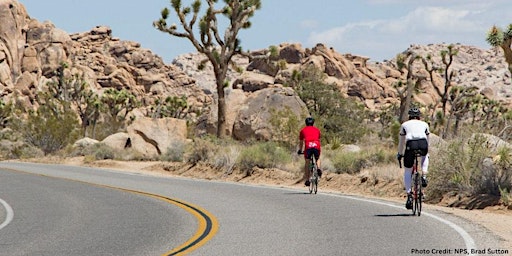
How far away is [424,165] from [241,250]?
15.2 feet

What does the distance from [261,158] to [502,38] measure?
31.8 ft

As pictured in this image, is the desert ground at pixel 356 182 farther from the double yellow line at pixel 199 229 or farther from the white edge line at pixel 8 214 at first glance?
the white edge line at pixel 8 214

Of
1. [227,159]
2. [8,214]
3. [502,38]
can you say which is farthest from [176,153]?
[502,38]

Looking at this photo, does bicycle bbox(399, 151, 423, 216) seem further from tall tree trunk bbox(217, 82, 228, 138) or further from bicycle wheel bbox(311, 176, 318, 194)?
tall tree trunk bbox(217, 82, 228, 138)

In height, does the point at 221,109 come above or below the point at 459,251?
above

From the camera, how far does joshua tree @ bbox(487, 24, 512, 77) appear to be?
1678 cm

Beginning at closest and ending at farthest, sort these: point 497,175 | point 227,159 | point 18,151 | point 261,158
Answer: point 497,175, point 261,158, point 227,159, point 18,151

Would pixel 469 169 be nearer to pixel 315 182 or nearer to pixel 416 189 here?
pixel 315 182

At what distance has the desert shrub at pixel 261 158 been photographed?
2384cm

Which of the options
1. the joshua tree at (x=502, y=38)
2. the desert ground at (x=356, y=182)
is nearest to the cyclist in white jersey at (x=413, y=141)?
the desert ground at (x=356, y=182)

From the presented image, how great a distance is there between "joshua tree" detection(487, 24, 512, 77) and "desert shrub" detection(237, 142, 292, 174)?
30.0ft

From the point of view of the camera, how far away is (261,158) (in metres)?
23.8

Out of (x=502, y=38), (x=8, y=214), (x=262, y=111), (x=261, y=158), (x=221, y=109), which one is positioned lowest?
(x=8, y=214)

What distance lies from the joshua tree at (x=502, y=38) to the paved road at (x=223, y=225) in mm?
5396
